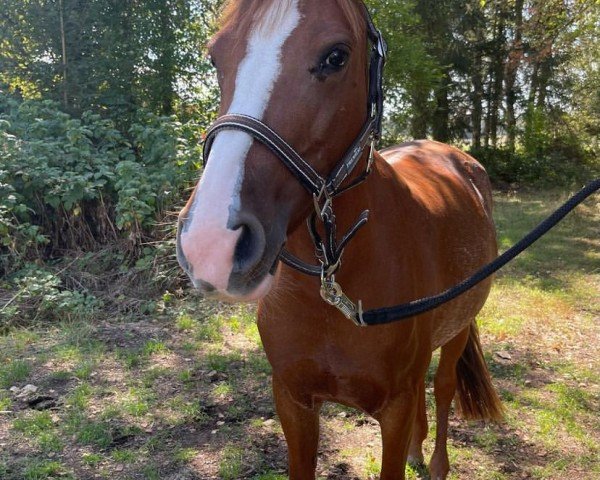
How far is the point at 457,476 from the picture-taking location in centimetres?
319

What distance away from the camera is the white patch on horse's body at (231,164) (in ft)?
3.90

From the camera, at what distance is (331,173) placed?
150cm

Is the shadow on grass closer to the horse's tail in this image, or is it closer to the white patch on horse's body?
the horse's tail

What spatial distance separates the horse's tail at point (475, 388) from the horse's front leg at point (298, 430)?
1620 millimetres

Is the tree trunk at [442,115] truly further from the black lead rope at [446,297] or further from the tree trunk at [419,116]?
the black lead rope at [446,297]

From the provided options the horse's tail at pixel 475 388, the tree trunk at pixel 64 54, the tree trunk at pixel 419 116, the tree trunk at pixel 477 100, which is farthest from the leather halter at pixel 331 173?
the tree trunk at pixel 477 100

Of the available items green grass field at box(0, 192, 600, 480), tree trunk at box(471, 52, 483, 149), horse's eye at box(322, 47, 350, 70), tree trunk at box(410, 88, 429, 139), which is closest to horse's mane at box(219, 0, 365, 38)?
horse's eye at box(322, 47, 350, 70)

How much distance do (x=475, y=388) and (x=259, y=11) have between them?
293 centimetres

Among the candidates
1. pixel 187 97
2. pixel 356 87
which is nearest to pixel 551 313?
pixel 356 87

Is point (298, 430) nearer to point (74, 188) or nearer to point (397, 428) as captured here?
point (397, 428)

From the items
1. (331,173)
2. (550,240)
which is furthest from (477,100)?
(331,173)

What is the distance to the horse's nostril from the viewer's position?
1.22 m

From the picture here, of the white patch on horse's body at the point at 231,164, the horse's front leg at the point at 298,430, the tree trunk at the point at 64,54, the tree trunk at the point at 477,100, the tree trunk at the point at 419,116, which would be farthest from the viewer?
the tree trunk at the point at 477,100

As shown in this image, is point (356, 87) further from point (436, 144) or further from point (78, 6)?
point (78, 6)
